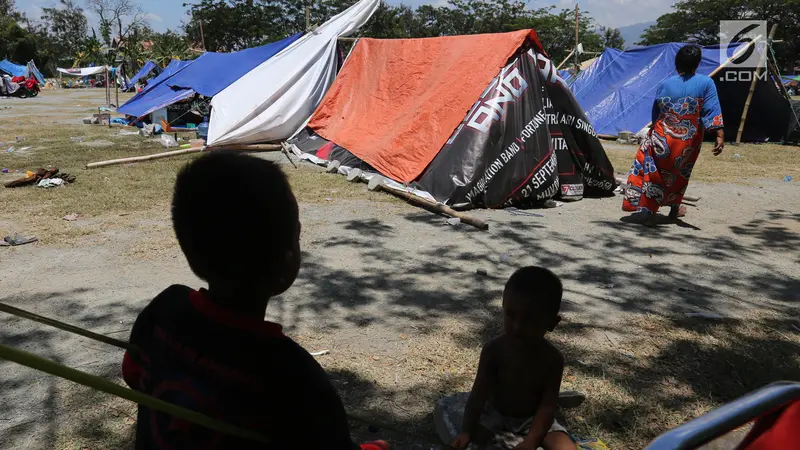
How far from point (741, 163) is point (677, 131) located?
5.91 metres

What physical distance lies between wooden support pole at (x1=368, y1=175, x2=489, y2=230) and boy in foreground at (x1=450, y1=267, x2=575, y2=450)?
11.6 feet

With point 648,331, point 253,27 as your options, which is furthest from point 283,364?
point 253,27

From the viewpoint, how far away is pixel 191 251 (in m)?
1.12

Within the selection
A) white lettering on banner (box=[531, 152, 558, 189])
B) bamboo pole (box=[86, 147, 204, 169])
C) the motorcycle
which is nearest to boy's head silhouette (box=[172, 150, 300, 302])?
white lettering on banner (box=[531, 152, 558, 189])

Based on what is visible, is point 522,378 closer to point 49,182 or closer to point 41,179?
point 49,182

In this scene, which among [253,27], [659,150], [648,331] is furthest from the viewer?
[253,27]

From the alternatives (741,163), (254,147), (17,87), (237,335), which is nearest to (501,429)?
(237,335)

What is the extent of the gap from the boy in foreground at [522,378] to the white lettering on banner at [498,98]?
4.75 metres

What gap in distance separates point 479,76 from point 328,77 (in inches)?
180

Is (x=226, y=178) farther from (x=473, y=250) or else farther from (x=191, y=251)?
(x=473, y=250)

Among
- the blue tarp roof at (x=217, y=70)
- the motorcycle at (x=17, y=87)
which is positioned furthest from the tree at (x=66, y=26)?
the blue tarp roof at (x=217, y=70)

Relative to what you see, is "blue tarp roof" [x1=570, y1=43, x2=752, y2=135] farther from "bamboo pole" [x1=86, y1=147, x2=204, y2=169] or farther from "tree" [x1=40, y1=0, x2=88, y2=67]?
"tree" [x1=40, y1=0, x2=88, y2=67]

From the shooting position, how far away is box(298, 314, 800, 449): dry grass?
260cm

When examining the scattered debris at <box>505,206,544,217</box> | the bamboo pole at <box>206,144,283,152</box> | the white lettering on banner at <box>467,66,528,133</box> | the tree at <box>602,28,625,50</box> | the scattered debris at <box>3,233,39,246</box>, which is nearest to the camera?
the scattered debris at <box>3,233,39,246</box>
